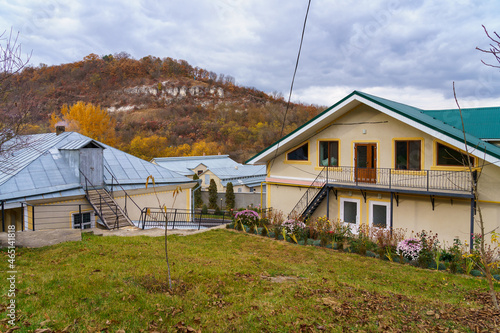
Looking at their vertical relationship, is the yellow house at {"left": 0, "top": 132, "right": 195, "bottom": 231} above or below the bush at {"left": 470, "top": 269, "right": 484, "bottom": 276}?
above

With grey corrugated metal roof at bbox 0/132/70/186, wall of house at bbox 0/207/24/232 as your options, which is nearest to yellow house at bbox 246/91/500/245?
grey corrugated metal roof at bbox 0/132/70/186

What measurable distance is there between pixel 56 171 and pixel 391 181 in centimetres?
1728

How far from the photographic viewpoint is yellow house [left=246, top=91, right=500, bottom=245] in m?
13.1

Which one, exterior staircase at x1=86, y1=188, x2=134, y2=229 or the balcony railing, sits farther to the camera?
exterior staircase at x1=86, y1=188, x2=134, y2=229

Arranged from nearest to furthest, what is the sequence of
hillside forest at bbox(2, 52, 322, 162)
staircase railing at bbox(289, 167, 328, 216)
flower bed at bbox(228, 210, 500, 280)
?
flower bed at bbox(228, 210, 500, 280) < staircase railing at bbox(289, 167, 328, 216) < hillside forest at bbox(2, 52, 322, 162)

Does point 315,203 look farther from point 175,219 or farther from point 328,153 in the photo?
point 175,219

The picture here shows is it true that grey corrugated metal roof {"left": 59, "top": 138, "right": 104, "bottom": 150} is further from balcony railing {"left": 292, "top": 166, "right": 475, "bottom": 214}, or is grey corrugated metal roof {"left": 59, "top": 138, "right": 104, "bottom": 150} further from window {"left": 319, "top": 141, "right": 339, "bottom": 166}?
window {"left": 319, "top": 141, "right": 339, "bottom": 166}

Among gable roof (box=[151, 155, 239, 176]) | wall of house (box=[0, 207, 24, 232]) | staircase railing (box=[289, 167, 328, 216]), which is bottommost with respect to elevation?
wall of house (box=[0, 207, 24, 232])

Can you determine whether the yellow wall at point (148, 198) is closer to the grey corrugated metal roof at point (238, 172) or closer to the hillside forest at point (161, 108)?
the grey corrugated metal roof at point (238, 172)

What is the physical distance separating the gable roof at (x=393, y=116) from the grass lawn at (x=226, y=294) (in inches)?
216

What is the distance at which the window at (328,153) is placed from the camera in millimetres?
17188

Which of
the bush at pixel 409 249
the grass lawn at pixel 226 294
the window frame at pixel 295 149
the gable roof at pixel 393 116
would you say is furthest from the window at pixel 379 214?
the grass lawn at pixel 226 294

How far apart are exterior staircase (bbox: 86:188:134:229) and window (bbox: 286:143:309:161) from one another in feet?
30.5

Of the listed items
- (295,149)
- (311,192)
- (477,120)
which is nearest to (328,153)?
(295,149)
